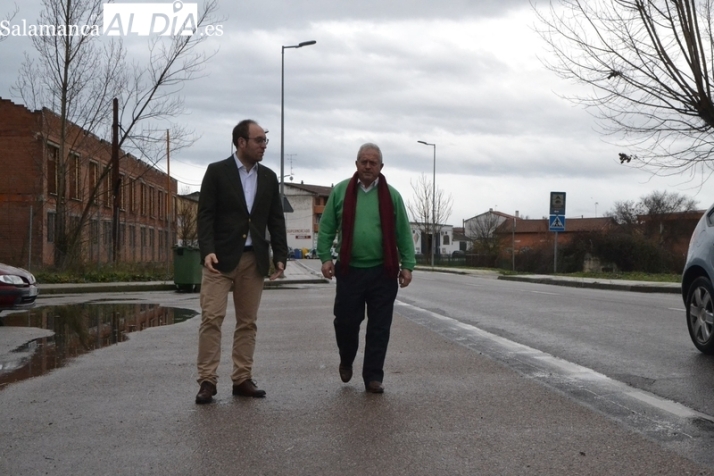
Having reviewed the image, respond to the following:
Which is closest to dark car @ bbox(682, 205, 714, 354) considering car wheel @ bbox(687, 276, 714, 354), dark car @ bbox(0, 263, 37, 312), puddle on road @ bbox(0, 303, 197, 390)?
car wheel @ bbox(687, 276, 714, 354)

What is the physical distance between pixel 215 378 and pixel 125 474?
1.96 meters

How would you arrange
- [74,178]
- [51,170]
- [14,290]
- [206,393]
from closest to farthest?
[206,393], [14,290], [51,170], [74,178]

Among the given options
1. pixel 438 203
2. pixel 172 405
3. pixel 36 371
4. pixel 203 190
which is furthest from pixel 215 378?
pixel 438 203

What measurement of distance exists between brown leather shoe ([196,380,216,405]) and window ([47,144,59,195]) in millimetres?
33725

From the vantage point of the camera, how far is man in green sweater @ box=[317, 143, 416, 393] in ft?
21.6

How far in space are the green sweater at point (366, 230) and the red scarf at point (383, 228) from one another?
4cm

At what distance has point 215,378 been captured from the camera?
6305 millimetres

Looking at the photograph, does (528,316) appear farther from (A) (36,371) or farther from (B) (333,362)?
(A) (36,371)

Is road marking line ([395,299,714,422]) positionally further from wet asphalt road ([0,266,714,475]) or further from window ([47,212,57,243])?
window ([47,212,57,243])

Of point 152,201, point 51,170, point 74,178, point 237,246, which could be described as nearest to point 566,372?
point 237,246

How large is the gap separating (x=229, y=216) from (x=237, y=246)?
0.79 feet

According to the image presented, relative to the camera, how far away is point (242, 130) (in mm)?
6566

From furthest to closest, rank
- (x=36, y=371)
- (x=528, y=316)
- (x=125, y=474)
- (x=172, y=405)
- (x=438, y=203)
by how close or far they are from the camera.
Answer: (x=438, y=203) → (x=528, y=316) → (x=36, y=371) → (x=172, y=405) → (x=125, y=474)

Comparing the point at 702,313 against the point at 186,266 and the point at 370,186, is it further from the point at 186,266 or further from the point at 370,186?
the point at 186,266
